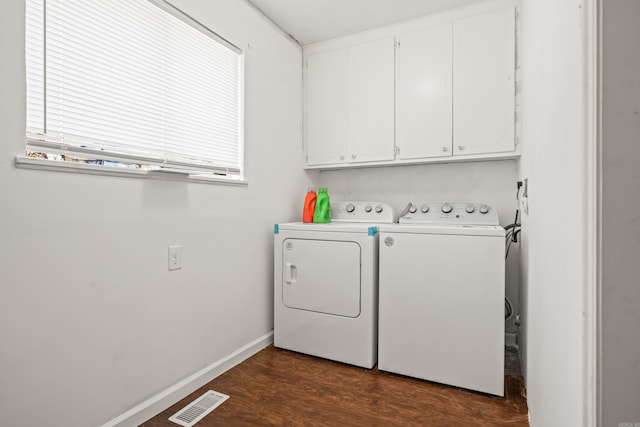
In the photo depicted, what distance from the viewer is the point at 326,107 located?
271cm

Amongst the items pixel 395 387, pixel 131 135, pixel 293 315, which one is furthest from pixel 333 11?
pixel 395 387

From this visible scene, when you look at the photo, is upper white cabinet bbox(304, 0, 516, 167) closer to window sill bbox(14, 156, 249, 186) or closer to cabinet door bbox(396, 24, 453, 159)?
cabinet door bbox(396, 24, 453, 159)

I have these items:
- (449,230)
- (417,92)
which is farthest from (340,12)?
(449,230)

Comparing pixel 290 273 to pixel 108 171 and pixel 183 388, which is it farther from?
pixel 108 171

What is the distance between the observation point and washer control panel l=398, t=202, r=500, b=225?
86.9 inches

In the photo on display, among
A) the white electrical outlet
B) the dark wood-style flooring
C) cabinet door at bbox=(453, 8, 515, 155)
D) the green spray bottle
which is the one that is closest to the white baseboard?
the dark wood-style flooring

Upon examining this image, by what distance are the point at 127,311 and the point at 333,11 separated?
2238 mm

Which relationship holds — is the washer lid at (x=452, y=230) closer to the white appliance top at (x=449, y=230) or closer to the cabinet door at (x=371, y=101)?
the white appliance top at (x=449, y=230)

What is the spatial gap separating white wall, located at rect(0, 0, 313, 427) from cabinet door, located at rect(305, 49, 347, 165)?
468 millimetres

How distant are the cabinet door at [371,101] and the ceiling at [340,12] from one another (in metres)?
0.16

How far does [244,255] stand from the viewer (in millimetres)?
2166

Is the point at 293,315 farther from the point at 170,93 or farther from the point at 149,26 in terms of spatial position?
the point at 149,26

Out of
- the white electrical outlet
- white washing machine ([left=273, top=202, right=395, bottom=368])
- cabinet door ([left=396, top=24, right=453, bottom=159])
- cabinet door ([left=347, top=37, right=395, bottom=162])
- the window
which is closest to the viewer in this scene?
the window

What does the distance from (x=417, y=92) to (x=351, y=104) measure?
513mm
